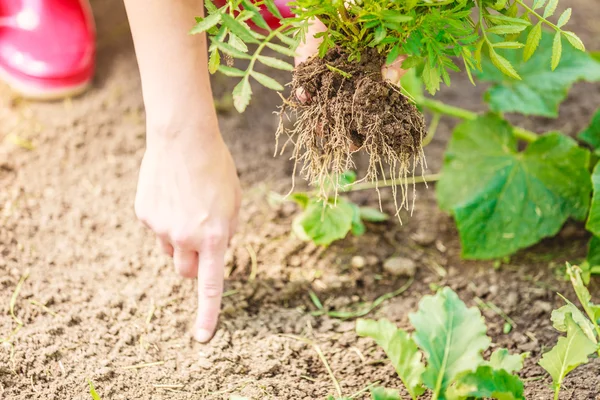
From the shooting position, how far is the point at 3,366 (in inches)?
51.6

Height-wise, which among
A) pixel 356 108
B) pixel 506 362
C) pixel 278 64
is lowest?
pixel 506 362

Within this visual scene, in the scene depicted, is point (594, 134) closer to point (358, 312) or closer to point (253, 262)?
point (358, 312)

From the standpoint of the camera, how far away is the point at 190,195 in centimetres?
133

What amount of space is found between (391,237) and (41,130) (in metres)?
1.21

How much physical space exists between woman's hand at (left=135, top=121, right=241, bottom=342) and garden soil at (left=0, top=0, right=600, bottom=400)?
22 cm

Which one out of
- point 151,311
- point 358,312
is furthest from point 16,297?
point 358,312

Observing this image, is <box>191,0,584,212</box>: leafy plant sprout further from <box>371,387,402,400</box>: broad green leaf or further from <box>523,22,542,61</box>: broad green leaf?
<box>371,387,402,400</box>: broad green leaf

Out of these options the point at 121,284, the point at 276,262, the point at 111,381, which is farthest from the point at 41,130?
the point at 111,381

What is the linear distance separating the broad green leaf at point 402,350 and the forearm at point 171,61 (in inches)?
21.0

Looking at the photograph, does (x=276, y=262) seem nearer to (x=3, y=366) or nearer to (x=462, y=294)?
(x=462, y=294)

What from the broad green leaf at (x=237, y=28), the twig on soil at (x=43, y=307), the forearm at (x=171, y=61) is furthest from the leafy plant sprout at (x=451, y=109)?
the twig on soil at (x=43, y=307)

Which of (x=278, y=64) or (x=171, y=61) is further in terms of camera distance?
(x=171, y=61)

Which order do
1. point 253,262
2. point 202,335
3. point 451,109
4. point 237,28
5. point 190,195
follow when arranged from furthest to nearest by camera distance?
1. point 451,109
2. point 253,262
3. point 202,335
4. point 190,195
5. point 237,28

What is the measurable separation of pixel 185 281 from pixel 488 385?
85 cm
